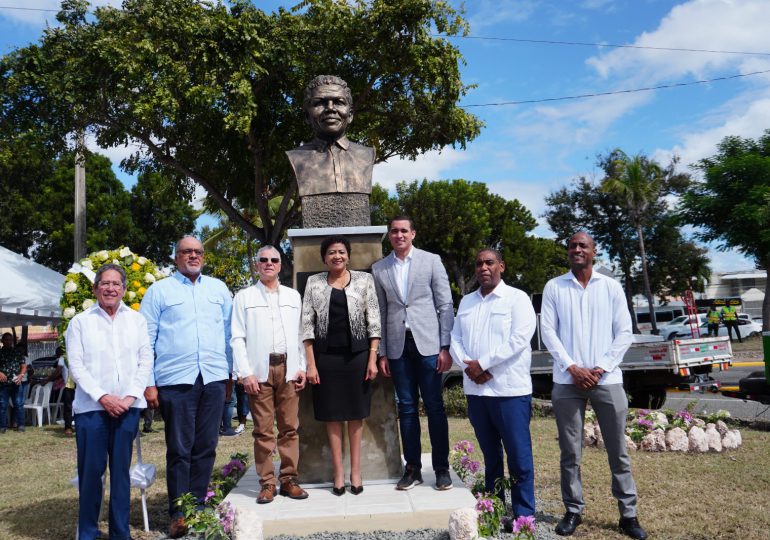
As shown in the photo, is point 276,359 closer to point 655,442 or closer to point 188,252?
point 188,252

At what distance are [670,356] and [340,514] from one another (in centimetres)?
730

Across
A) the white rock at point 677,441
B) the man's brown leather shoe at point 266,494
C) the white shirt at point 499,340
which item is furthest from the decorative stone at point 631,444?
the man's brown leather shoe at point 266,494

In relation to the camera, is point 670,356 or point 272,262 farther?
point 670,356

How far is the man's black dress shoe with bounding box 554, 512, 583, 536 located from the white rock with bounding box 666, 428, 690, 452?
3.15 metres

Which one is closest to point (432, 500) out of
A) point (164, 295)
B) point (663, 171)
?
point (164, 295)

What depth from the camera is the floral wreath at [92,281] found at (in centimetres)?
712

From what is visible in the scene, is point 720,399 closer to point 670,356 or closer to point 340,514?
point 670,356

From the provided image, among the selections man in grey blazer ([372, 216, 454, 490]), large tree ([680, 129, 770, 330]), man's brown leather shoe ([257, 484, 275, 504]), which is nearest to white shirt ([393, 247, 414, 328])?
man in grey blazer ([372, 216, 454, 490])

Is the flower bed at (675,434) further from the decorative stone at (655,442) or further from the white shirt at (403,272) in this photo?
the white shirt at (403,272)

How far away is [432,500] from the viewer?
444cm

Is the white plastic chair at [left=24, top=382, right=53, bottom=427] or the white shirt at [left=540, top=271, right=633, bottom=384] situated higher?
the white shirt at [left=540, top=271, right=633, bottom=384]

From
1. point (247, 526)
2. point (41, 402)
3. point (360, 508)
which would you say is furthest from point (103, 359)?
point (41, 402)

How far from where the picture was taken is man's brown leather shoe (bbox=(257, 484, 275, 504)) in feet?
14.8

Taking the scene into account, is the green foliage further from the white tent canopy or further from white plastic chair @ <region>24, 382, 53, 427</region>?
white plastic chair @ <region>24, 382, 53, 427</region>
